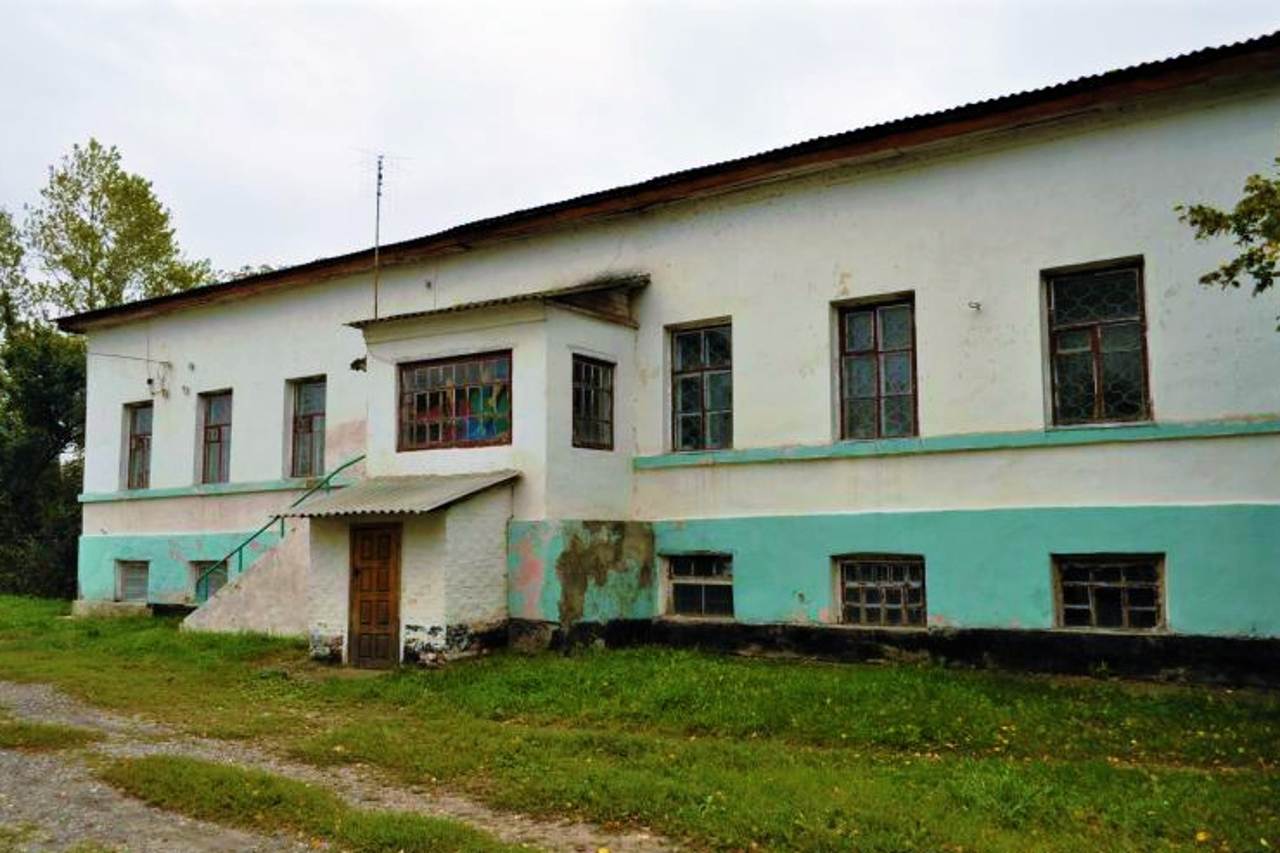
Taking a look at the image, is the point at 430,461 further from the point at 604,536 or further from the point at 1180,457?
the point at 1180,457

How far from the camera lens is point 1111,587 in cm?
1084

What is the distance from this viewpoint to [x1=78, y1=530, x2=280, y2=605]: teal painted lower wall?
18.5 meters

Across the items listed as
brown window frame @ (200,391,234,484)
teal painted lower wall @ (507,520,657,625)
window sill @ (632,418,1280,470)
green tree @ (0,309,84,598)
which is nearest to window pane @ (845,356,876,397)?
window sill @ (632,418,1280,470)

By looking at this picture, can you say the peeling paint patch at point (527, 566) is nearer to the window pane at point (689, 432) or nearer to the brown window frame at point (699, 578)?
the brown window frame at point (699, 578)

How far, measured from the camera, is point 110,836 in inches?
243

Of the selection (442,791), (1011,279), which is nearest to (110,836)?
(442,791)

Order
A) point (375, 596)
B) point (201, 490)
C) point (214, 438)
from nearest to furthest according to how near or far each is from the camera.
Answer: point (375, 596)
point (201, 490)
point (214, 438)

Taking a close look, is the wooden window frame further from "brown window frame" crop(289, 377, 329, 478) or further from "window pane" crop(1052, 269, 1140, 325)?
"window pane" crop(1052, 269, 1140, 325)

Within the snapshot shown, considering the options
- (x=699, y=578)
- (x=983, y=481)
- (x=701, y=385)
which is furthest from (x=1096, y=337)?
(x=699, y=578)

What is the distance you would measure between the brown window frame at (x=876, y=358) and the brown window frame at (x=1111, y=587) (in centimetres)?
222

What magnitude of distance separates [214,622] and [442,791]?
957cm

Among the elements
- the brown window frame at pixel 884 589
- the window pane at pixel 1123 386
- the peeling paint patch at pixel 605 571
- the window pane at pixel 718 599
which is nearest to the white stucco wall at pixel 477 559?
the peeling paint patch at pixel 605 571

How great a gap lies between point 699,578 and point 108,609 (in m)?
12.2

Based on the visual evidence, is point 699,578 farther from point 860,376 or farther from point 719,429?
point 860,376
